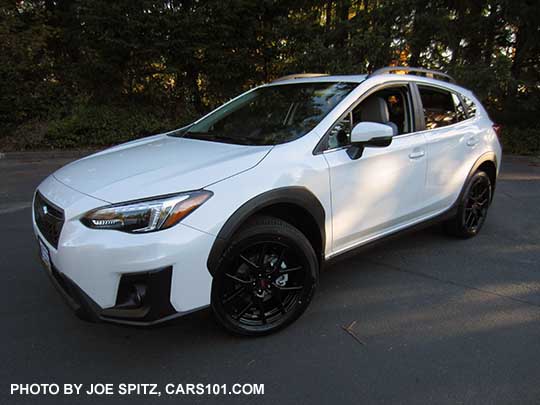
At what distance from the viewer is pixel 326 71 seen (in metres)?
9.63

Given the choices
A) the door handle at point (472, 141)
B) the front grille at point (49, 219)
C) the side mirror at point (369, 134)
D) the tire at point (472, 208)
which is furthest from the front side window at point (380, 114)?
the front grille at point (49, 219)

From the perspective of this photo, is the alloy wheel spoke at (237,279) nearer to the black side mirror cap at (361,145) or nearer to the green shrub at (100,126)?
Answer: the black side mirror cap at (361,145)

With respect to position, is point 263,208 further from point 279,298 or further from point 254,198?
point 279,298

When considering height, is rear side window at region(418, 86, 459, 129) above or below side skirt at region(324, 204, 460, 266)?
above

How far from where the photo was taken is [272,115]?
312 cm

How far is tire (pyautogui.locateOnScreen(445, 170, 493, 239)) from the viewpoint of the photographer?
12.8 ft

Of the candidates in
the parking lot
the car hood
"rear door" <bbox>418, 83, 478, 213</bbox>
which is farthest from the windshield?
the parking lot

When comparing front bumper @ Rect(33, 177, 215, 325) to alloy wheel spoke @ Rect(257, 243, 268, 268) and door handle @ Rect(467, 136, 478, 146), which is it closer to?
alloy wheel spoke @ Rect(257, 243, 268, 268)

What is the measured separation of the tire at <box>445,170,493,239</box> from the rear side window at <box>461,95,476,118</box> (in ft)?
1.94

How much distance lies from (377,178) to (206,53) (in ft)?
28.3

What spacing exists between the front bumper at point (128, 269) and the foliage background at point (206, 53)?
26.7 feet

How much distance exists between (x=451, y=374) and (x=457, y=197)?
79.0 inches

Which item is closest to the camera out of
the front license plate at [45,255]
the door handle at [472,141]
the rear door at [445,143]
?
the front license plate at [45,255]

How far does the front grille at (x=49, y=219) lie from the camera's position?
2.14 meters
